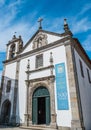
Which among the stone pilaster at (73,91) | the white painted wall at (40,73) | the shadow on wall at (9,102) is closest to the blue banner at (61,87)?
the white painted wall at (40,73)

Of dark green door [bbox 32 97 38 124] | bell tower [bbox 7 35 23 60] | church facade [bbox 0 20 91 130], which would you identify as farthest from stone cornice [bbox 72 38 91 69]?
bell tower [bbox 7 35 23 60]

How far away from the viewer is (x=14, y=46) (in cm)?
1616

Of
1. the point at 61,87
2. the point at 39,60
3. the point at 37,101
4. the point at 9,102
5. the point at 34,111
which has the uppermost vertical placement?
the point at 39,60

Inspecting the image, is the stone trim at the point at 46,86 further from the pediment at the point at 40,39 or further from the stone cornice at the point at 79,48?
the stone cornice at the point at 79,48

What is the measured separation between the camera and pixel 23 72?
42.2 feet

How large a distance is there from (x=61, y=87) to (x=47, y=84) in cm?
147

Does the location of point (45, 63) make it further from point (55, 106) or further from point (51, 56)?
point (55, 106)

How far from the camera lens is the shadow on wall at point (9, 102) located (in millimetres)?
11367

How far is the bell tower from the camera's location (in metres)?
15.4

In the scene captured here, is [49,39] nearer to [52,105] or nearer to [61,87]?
[61,87]

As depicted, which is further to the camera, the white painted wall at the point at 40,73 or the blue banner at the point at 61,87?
the blue banner at the point at 61,87

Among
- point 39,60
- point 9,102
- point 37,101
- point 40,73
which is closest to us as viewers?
point 37,101

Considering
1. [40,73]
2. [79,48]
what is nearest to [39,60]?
[40,73]

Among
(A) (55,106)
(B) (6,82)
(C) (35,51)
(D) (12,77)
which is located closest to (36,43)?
(C) (35,51)
